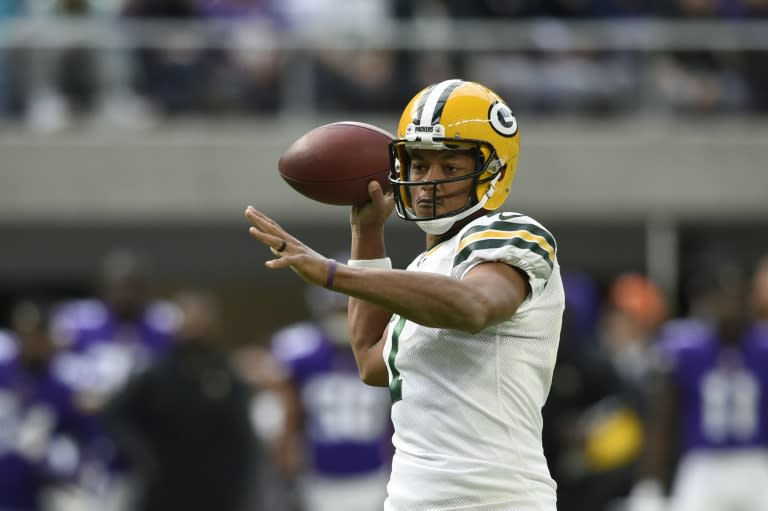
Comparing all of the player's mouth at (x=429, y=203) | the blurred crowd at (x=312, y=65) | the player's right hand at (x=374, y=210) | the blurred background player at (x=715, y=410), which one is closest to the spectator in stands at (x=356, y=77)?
the blurred crowd at (x=312, y=65)

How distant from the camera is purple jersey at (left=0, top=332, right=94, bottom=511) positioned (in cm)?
808

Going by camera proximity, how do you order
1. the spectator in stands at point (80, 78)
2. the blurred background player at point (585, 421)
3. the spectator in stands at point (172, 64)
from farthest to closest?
the spectator in stands at point (172, 64) → the spectator in stands at point (80, 78) → the blurred background player at point (585, 421)

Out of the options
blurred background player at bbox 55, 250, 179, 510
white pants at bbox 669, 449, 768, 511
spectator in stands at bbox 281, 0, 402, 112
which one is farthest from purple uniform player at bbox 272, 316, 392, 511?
spectator in stands at bbox 281, 0, 402, 112

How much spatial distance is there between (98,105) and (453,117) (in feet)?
26.3

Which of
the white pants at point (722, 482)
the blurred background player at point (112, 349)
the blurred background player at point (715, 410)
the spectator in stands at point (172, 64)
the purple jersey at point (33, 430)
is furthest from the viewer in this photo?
the spectator in stands at point (172, 64)

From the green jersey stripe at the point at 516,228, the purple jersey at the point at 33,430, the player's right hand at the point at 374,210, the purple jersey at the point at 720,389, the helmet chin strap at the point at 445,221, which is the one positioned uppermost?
the green jersey stripe at the point at 516,228

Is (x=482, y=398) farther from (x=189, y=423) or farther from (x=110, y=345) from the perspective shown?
(x=110, y=345)

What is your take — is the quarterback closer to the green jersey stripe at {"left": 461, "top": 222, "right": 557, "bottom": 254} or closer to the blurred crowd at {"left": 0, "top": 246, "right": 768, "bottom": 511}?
the green jersey stripe at {"left": 461, "top": 222, "right": 557, "bottom": 254}

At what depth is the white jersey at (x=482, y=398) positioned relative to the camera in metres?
3.23

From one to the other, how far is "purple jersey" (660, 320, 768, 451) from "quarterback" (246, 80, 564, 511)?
14.2ft

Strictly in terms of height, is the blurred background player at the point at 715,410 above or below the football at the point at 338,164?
below

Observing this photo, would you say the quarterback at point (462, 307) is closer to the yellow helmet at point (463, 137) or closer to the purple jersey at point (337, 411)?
the yellow helmet at point (463, 137)

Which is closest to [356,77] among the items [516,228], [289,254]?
[516,228]

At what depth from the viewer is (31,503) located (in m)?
8.13
